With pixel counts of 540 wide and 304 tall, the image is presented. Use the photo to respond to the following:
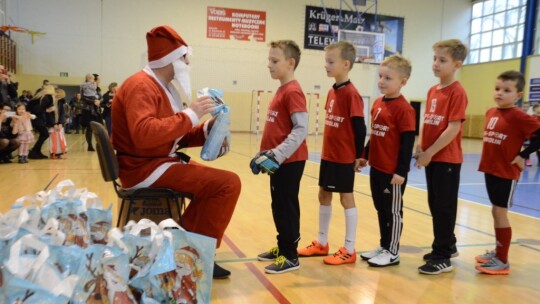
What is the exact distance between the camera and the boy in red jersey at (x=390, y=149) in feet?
9.84

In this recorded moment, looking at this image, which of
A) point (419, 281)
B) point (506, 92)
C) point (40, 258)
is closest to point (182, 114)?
point (40, 258)

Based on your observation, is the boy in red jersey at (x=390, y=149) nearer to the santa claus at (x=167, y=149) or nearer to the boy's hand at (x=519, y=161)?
the boy's hand at (x=519, y=161)

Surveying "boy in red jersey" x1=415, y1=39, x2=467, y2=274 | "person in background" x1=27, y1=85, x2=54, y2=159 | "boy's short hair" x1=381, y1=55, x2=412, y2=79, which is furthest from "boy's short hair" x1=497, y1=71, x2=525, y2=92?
"person in background" x1=27, y1=85, x2=54, y2=159

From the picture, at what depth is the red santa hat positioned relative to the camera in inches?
98.6

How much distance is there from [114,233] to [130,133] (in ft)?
2.41

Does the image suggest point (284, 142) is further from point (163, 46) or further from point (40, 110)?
point (40, 110)

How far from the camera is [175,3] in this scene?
1730 cm

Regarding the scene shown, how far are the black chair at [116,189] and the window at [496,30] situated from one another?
18.7 m

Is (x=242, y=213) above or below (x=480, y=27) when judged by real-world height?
below

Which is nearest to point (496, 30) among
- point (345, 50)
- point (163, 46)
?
point (345, 50)

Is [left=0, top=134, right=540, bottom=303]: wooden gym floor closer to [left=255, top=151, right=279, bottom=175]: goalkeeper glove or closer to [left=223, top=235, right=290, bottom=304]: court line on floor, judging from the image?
[left=223, top=235, right=290, bottom=304]: court line on floor

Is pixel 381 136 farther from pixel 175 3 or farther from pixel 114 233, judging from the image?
pixel 175 3

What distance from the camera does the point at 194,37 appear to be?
57.8 feet

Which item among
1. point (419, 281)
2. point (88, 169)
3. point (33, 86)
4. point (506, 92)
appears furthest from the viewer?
point (33, 86)
